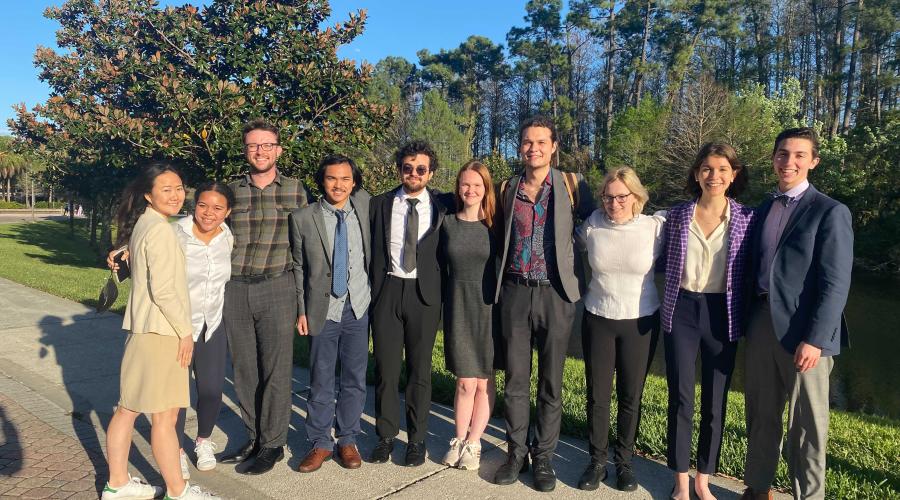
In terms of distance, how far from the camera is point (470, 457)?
153 inches

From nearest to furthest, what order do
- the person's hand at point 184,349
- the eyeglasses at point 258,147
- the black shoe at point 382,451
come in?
the person's hand at point 184,349 → the eyeglasses at point 258,147 → the black shoe at point 382,451

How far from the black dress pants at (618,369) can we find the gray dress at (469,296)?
619 mm

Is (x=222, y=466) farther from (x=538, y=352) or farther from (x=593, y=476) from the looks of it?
(x=593, y=476)

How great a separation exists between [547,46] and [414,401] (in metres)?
49.1

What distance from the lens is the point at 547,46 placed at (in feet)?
161

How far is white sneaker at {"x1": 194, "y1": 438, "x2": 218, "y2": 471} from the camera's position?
388 centimetres

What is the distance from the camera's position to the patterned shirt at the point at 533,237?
3.67 meters

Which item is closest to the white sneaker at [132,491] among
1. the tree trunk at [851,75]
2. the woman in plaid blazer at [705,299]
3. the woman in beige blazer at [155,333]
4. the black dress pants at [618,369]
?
the woman in beige blazer at [155,333]

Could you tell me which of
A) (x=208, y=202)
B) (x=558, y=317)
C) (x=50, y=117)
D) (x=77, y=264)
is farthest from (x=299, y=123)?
(x=77, y=264)

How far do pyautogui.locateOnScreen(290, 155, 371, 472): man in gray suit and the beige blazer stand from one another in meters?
0.83

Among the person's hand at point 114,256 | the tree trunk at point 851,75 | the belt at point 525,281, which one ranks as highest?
the tree trunk at point 851,75

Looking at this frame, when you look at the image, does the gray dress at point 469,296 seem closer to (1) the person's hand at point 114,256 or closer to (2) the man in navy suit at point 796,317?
(2) the man in navy suit at point 796,317

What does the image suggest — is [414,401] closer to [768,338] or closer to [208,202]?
[208,202]

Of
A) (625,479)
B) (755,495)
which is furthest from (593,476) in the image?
(755,495)
